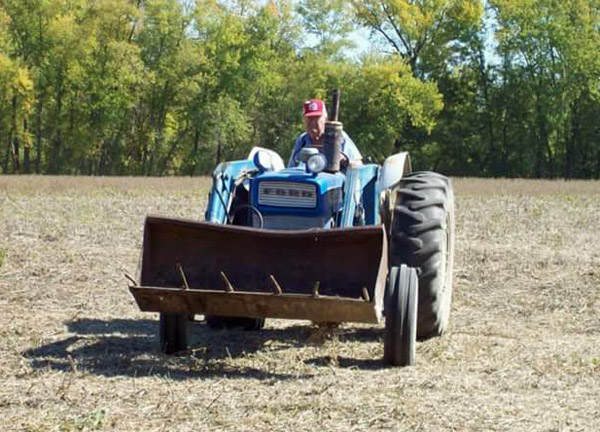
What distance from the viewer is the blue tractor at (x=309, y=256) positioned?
22.1 ft

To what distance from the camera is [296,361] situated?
726 centimetres

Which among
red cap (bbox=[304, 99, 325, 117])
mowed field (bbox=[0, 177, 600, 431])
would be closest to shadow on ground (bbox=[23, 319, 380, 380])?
mowed field (bbox=[0, 177, 600, 431])

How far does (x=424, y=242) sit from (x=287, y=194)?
106 cm

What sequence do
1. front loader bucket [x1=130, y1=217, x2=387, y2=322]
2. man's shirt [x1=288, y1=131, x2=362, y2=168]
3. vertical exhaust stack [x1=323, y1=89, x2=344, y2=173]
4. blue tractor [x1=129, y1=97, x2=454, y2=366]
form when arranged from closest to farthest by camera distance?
front loader bucket [x1=130, y1=217, x2=387, y2=322]
blue tractor [x1=129, y1=97, x2=454, y2=366]
vertical exhaust stack [x1=323, y1=89, x2=344, y2=173]
man's shirt [x1=288, y1=131, x2=362, y2=168]

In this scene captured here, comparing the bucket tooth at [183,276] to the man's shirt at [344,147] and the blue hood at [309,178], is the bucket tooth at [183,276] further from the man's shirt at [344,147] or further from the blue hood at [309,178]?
the man's shirt at [344,147]

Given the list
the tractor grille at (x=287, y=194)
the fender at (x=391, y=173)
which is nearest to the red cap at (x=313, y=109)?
the fender at (x=391, y=173)

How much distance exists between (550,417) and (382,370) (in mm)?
1420

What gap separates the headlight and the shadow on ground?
134cm

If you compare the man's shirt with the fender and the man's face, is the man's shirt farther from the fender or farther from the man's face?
the fender

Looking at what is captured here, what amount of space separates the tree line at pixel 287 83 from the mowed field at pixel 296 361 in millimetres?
45944

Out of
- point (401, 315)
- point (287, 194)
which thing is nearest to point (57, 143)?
point (287, 194)

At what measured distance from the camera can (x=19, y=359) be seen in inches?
281

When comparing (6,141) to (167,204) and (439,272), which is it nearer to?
(167,204)

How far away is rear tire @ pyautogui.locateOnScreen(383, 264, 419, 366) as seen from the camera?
6.82m
